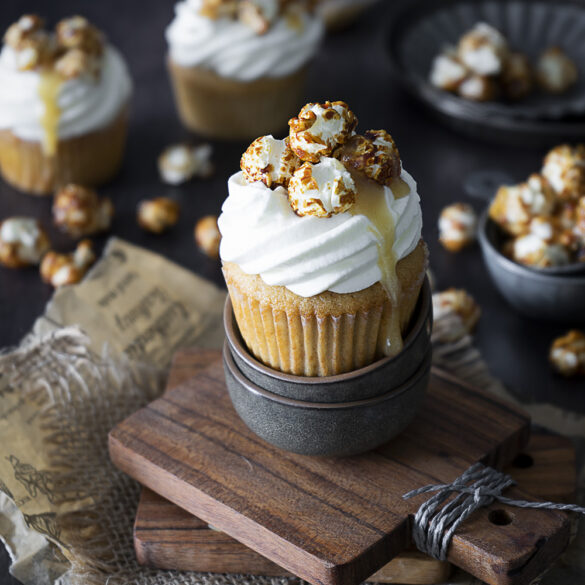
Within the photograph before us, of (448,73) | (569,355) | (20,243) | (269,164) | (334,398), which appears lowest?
(569,355)

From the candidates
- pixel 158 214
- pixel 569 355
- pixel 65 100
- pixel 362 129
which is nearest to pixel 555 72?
pixel 362 129

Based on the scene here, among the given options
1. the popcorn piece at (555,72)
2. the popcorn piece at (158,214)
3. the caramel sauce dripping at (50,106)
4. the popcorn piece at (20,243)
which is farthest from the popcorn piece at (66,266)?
the popcorn piece at (555,72)

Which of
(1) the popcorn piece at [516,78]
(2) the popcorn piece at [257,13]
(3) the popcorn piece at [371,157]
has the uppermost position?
(3) the popcorn piece at [371,157]

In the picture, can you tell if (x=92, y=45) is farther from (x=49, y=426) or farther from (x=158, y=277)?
(x=49, y=426)

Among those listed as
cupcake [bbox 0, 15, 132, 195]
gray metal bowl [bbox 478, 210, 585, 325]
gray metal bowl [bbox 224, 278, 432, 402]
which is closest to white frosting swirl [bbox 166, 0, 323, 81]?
cupcake [bbox 0, 15, 132, 195]

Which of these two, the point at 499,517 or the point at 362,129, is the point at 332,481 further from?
the point at 362,129

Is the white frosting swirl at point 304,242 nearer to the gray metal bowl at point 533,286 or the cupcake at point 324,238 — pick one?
the cupcake at point 324,238
